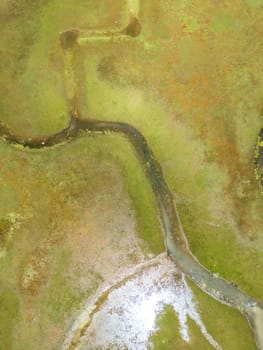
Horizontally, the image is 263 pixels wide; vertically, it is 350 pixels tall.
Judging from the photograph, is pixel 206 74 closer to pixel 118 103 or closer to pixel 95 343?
pixel 118 103

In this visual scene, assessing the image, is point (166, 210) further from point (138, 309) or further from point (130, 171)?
point (138, 309)

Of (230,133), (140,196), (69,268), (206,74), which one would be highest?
(206,74)

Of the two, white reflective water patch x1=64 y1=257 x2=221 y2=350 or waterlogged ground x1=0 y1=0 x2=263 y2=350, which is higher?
waterlogged ground x1=0 y1=0 x2=263 y2=350

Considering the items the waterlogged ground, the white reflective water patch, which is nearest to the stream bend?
the waterlogged ground

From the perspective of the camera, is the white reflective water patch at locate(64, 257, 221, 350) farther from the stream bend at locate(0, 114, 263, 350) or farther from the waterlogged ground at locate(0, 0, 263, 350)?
the stream bend at locate(0, 114, 263, 350)

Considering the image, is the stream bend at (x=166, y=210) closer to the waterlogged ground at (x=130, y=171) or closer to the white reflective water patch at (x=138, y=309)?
the waterlogged ground at (x=130, y=171)

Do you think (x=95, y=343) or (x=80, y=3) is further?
(x=80, y=3)

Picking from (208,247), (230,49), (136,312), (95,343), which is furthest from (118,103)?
(95,343)
